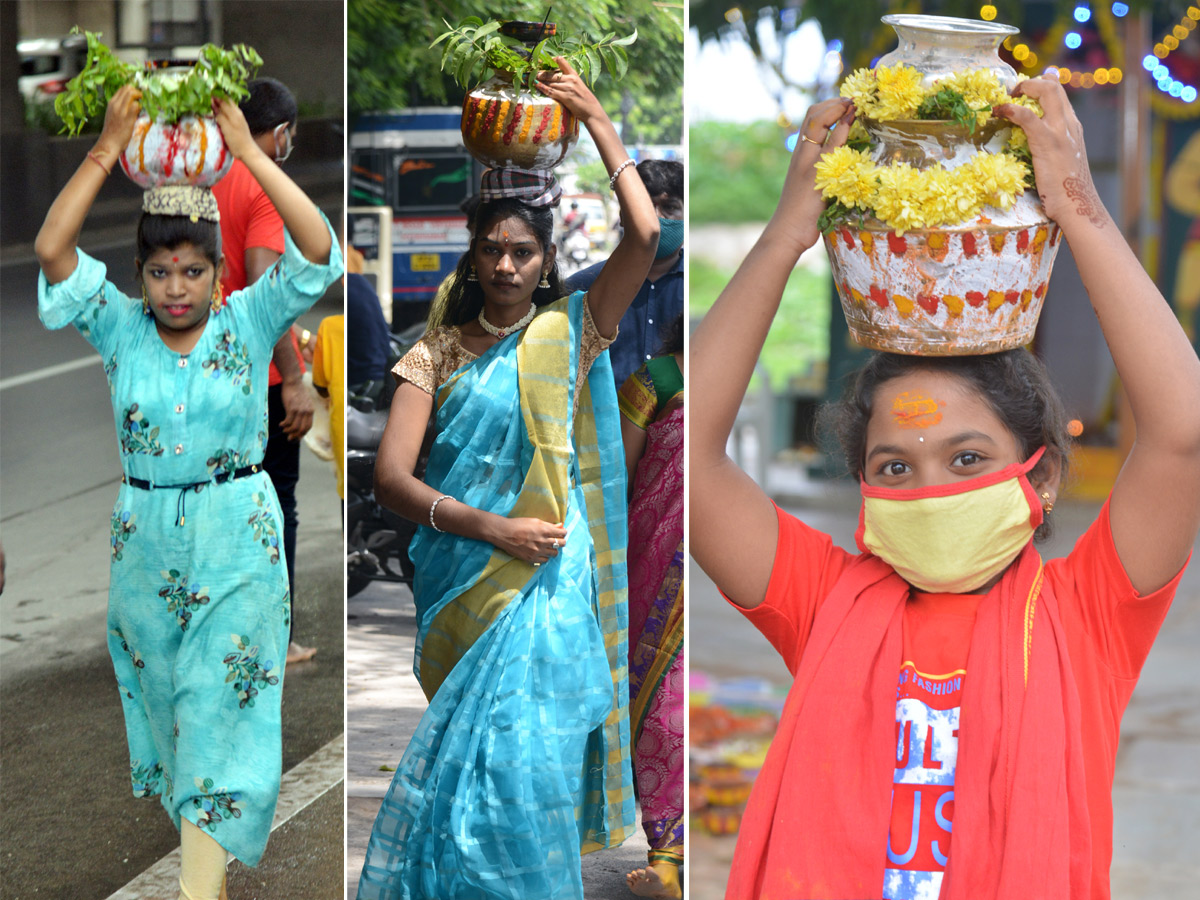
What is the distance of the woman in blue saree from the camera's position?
8.93 feet

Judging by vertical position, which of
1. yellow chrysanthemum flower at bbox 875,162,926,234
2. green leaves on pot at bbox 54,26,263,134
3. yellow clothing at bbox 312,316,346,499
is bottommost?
yellow clothing at bbox 312,316,346,499

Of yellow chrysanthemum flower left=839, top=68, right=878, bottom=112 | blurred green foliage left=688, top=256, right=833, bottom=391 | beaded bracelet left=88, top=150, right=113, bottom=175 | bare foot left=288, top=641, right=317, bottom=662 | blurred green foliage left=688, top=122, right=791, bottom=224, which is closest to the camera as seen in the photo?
yellow chrysanthemum flower left=839, top=68, right=878, bottom=112

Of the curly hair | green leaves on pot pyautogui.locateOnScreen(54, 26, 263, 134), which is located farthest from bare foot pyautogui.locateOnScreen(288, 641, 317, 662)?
the curly hair

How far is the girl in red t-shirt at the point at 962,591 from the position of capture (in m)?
2.21

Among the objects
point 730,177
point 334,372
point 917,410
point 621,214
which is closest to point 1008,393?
point 917,410

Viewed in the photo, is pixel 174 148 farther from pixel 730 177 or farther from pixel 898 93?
pixel 730 177

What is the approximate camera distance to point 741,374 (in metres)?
2.38

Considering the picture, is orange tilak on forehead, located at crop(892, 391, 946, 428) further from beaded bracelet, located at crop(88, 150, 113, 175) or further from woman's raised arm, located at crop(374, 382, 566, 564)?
beaded bracelet, located at crop(88, 150, 113, 175)

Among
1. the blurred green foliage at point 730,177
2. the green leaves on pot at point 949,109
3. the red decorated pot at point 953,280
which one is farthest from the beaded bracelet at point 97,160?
the blurred green foliage at point 730,177

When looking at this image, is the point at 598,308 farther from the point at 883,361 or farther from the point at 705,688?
the point at 705,688

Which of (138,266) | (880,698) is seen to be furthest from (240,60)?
(880,698)

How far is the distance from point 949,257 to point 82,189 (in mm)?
1724

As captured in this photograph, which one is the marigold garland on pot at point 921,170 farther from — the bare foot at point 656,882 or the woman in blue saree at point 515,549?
the bare foot at point 656,882

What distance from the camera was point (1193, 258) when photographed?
9.55 m
